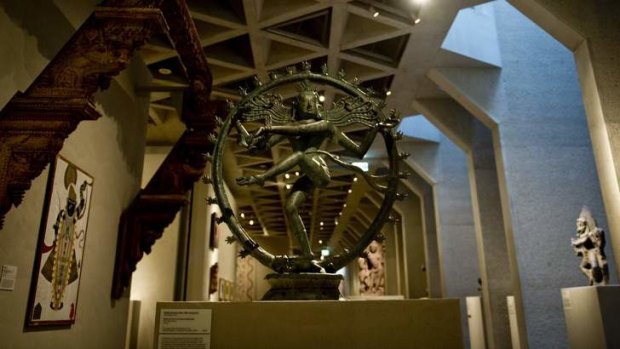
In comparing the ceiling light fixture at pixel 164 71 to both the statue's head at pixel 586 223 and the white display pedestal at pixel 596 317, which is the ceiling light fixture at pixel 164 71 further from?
the white display pedestal at pixel 596 317

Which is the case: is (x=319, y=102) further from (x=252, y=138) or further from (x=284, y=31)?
(x=284, y=31)

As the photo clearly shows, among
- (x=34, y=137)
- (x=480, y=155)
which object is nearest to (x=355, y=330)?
(x=34, y=137)

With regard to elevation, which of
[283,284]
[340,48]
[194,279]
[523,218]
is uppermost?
[340,48]

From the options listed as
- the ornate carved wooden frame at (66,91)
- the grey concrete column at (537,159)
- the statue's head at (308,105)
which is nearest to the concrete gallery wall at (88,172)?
the ornate carved wooden frame at (66,91)

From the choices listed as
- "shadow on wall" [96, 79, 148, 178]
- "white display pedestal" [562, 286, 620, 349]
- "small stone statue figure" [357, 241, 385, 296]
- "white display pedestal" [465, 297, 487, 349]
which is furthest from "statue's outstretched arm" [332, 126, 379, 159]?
"small stone statue figure" [357, 241, 385, 296]

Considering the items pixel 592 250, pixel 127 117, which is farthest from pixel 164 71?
pixel 592 250

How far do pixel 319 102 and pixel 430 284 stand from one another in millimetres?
10771

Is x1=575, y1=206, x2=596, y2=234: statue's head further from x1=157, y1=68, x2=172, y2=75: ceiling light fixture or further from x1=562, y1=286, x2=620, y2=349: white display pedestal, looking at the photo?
x1=157, y1=68, x2=172, y2=75: ceiling light fixture

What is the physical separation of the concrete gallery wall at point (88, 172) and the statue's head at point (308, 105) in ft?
6.07

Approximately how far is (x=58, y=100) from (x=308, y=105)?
1310 mm

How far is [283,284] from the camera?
2.05 m

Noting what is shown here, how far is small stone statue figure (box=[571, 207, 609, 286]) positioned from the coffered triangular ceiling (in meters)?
3.17

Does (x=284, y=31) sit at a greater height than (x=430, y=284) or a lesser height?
greater

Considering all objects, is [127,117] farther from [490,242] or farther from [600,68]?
[490,242]
